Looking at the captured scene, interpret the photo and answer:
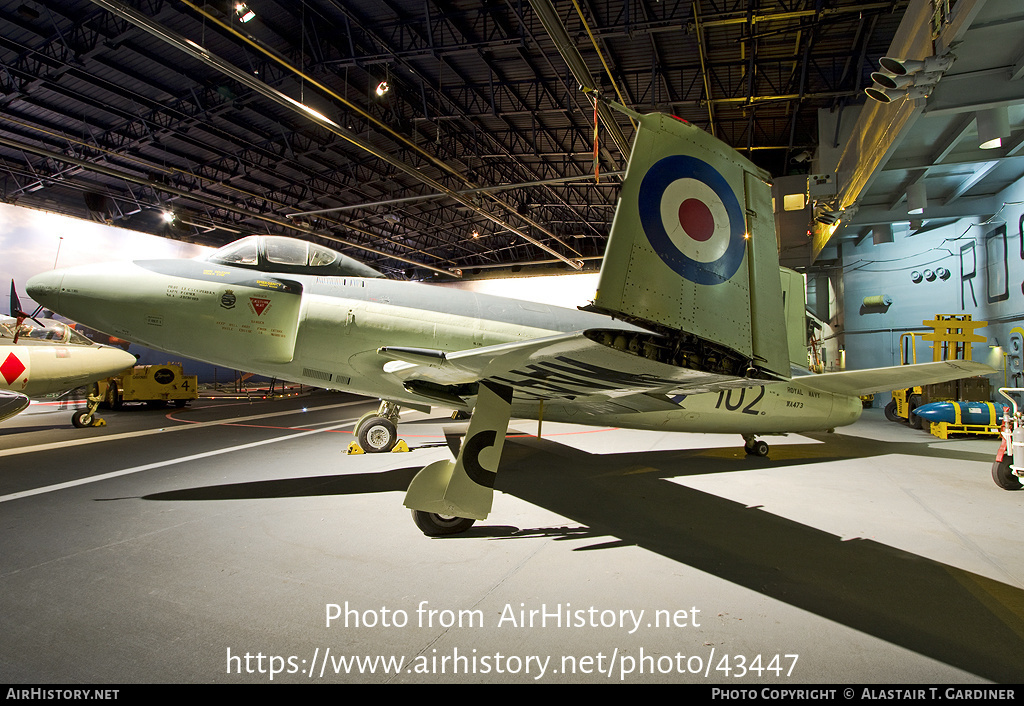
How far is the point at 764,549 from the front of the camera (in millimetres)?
3014

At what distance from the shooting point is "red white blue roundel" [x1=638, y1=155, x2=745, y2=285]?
2.28m

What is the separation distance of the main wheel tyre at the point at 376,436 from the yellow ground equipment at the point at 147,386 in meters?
9.93

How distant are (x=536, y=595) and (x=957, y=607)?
87.9 inches

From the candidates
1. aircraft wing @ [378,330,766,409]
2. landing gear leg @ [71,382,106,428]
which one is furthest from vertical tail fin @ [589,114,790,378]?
landing gear leg @ [71,382,106,428]

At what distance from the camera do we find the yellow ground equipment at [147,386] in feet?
41.0

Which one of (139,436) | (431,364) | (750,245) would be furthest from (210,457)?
(750,245)

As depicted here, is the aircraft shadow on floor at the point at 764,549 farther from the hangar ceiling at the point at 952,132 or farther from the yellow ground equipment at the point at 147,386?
the yellow ground equipment at the point at 147,386

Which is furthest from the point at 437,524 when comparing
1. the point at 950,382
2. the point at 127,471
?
the point at 950,382

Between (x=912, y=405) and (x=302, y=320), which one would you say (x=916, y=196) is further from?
(x=302, y=320)

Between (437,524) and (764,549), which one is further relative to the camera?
(437,524)

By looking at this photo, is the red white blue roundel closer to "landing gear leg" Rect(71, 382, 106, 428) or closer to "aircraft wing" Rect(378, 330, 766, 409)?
"aircraft wing" Rect(378, 330, 766, 409)

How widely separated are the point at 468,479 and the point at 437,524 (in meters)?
0.44

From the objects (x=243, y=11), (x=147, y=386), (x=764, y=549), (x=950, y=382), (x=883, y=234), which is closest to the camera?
(x=764, y=549)
